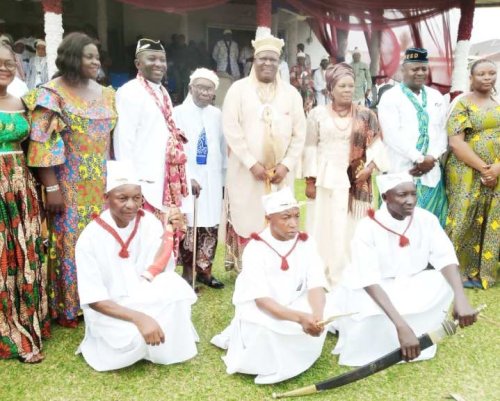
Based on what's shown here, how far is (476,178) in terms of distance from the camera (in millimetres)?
4719

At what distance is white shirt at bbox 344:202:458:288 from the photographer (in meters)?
3.42

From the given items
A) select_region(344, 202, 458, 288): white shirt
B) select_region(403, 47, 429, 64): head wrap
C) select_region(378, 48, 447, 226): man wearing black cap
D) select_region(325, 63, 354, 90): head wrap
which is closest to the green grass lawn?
select_region(344, 202, 458, 288): white shirt

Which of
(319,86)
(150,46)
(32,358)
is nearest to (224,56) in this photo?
(319,86)

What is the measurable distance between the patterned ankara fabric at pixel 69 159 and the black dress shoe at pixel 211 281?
4.24ft

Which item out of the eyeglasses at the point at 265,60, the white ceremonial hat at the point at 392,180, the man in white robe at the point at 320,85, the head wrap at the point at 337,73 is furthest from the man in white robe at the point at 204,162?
the man in white robe at the point at 320,85

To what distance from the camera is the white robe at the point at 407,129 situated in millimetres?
4527

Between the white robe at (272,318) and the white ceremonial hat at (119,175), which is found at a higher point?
the white ceremonial hat at (119,175)

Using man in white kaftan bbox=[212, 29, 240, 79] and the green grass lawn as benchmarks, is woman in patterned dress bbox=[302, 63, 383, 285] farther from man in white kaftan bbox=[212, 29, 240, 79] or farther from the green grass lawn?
man in white kaftan bbox=[212, 29, 240, 79]

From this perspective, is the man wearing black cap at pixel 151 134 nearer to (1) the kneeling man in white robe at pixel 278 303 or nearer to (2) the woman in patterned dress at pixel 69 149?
(2) the woman in patterned dress at pixel 69 149

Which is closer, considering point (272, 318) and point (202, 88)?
point (272, 318)

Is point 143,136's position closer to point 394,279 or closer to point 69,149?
point 69,149

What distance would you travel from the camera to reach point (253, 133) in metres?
4.43

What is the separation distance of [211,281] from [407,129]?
7.18ft

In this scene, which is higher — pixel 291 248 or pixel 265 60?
pixel 265 60
